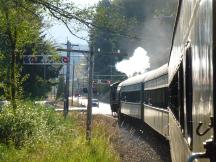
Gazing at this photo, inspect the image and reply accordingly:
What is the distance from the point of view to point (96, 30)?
805cm

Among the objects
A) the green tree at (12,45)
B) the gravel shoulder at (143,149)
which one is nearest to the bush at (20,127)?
the green tree at (12,45)

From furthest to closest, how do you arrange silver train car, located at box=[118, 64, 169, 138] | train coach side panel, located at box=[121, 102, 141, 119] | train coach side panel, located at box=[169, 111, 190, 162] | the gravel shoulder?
train coach side panel, located at box=[121, 102, 141, 119]
the gravel shoulder
silver train car, located at box=[118, 64, 169, 138]
train coach side panel, located at box=[169, 111, 190, 162]

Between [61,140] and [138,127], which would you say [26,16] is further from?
[138,127]

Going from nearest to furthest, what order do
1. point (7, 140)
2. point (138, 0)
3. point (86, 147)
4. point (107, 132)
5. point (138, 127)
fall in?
point (86, 147)
point (7, 140)
point (107, 132)
point (138, 127)
point (138, 0)

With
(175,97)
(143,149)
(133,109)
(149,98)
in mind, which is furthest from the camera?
(133,109)

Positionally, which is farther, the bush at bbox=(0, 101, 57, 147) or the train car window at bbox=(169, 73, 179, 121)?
the bush at bbox=(0, 101, 57, 147)

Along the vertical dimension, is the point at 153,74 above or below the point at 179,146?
above

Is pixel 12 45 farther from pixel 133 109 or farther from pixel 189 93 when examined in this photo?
pixel 189 93

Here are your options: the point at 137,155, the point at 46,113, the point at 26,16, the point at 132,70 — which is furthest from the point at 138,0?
the point at 26,16

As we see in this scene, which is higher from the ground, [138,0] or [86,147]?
[138,0]

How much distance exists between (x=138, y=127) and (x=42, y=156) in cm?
1419

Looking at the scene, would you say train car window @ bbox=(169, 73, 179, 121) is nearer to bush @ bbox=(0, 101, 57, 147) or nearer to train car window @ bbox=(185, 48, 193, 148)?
train car window @ bbox=(185, 48, 193, 148)

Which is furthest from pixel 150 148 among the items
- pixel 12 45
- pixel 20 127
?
pixel 12 45

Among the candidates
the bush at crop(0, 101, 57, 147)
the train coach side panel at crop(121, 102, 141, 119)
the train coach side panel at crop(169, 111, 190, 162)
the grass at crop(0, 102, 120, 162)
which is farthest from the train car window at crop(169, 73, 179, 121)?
the train coach side panel at crop(121, 102, 141, 119)
